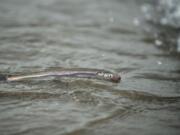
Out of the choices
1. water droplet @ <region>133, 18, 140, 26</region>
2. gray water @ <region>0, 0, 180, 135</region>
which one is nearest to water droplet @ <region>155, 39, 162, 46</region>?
gray water @ <region>0, 0, 180, 135</region>

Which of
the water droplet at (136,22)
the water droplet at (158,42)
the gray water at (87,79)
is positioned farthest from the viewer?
the water droplet at (136,22)

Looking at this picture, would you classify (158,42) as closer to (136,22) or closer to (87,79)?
(136,22)

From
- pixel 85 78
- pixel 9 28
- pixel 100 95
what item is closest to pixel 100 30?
pixel 9 28

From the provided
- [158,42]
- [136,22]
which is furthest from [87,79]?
[136,22]

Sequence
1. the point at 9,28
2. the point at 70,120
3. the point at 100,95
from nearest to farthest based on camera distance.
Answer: the point at 70,120 → the point at 100,95 → the point at 9,28

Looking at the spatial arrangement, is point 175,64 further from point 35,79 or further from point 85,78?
point 35,79

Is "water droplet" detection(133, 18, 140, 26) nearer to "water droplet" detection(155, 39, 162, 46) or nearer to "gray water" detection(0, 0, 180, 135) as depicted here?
"gray water" detection(0, 0, 180, 135)

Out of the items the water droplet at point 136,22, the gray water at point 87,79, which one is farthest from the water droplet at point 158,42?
the water droplet at point 136,22

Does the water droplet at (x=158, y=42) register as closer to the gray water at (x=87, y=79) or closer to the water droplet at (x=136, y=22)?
the gray water at (x=87, y=79)

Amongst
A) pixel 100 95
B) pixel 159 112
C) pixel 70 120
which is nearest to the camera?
pixel 70 120
